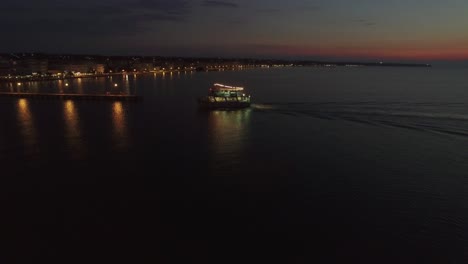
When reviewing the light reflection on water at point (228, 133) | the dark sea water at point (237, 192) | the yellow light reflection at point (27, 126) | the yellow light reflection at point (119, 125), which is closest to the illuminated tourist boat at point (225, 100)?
the light reflection on water at point (228, 133)

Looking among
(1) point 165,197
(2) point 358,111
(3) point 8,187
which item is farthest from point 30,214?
(2) point 358,111

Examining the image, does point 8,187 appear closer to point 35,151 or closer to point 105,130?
point 35,151

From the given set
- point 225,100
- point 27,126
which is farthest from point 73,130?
point 225,100

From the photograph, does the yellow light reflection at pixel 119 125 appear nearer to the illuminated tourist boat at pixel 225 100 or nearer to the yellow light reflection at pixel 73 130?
the yellow light reflection at pixel 73 130

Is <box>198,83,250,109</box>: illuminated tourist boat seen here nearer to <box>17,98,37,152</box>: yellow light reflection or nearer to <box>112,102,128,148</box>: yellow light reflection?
<box>112,102,128,148</box>: yellow light reflection

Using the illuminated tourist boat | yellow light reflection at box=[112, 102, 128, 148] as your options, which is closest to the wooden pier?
yellow light reflection at box=[112, 102, 128, 148]

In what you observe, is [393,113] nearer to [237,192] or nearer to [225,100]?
[225,100]
